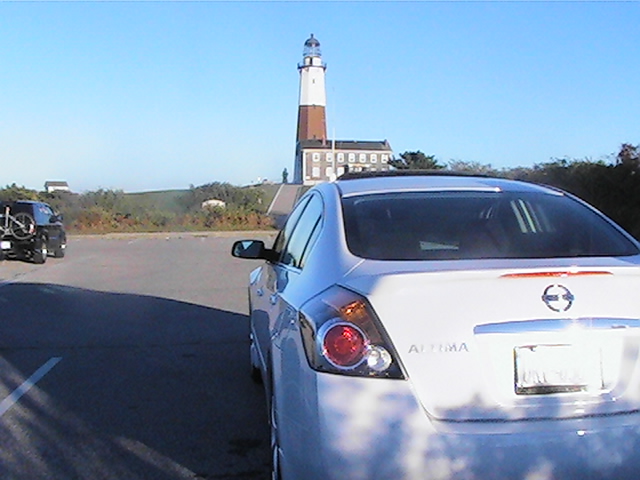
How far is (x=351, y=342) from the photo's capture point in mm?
3213

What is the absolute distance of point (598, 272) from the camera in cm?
334

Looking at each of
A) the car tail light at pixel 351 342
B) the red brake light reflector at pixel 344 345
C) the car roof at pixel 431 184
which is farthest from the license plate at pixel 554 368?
the car roof at pixel 431 184

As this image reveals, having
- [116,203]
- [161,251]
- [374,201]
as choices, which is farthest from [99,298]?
[116,203]

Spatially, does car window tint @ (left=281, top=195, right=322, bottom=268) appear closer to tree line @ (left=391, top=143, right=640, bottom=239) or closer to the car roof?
the car roof

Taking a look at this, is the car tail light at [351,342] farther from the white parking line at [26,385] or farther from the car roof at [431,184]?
the white parking line at [26,385]

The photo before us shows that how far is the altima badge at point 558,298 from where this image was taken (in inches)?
125

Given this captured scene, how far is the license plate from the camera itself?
10.4 feet

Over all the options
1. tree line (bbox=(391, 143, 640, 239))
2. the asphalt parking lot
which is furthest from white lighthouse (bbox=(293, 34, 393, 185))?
the asphalt parking lot

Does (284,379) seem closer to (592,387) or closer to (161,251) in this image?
(592,387)

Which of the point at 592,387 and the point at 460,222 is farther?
the point at 460,222

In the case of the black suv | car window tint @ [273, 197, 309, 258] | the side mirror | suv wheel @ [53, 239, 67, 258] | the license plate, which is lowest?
suv wheel @ [53, 239, 67, 258]

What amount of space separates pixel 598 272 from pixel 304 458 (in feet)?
4.54

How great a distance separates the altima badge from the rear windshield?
1.23 ft

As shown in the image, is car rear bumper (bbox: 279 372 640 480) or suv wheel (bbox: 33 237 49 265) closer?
car rear bumper (bbox: 279 372 640 480)
